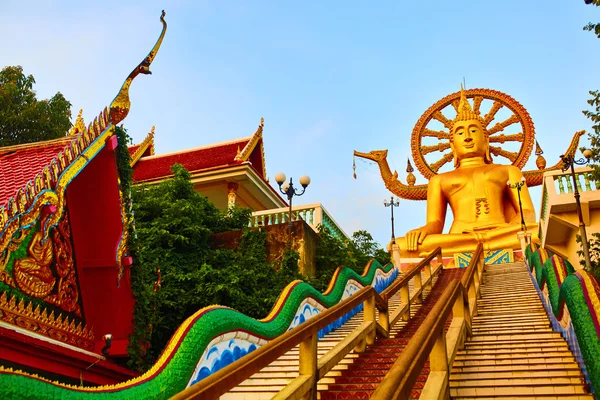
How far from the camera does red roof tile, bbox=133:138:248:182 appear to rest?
2023 centimetres

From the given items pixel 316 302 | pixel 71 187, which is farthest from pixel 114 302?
pixel 316 302

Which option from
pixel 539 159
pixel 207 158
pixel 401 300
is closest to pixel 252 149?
pixel 207 158

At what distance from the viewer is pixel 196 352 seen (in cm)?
527

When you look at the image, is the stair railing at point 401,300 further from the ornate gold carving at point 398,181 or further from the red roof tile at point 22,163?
the ornate gold carving at point 398,181

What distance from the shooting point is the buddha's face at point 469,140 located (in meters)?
21.7

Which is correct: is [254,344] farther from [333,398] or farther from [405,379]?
[405,379]

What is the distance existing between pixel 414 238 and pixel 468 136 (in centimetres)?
459

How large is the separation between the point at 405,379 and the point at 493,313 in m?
5.97

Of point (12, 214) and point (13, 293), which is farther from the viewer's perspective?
point (13, 293)

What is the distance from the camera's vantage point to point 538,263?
10.0 meters

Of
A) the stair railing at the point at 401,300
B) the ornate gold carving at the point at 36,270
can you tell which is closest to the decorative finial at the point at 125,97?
the ornate gold carving at the point at 36,270

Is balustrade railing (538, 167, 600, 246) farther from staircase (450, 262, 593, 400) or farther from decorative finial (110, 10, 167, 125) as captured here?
decorative finial (110, 10, 167, 125)

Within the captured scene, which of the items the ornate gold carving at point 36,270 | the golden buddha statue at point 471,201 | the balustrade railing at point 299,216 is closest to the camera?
the ornate gold carving at point 36,270

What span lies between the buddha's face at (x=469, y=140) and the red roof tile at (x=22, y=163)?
1709 centimetres
